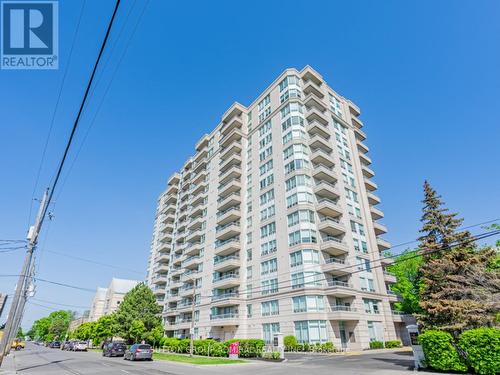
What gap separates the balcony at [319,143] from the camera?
44469 millimetres

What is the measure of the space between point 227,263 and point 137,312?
1855 centimetres

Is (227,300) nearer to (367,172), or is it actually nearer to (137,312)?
(137,312)

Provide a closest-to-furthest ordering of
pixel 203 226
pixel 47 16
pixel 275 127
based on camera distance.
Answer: pixel 47 16 → pixel 275 127 → pixel 203 226

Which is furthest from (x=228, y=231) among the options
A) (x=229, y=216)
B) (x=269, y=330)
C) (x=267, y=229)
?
(x=269, y=330)

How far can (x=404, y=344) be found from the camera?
139 ft

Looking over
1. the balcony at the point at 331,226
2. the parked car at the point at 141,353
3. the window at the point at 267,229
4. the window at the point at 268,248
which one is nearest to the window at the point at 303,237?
the balcony at the point at 331,226

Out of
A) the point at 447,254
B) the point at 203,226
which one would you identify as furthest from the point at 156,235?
the point at 447,254

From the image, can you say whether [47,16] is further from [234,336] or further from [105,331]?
[105,331]

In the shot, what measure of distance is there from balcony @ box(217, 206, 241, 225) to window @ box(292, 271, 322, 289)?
52.4ft

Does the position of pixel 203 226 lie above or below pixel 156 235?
below

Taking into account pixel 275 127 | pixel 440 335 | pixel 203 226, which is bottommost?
pixel 440 335

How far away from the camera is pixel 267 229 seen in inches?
1657

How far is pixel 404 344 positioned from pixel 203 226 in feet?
126

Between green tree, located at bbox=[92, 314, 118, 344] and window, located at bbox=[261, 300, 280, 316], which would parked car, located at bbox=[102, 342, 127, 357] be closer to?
window, located at bbox=[261, 300, 280, 316]
